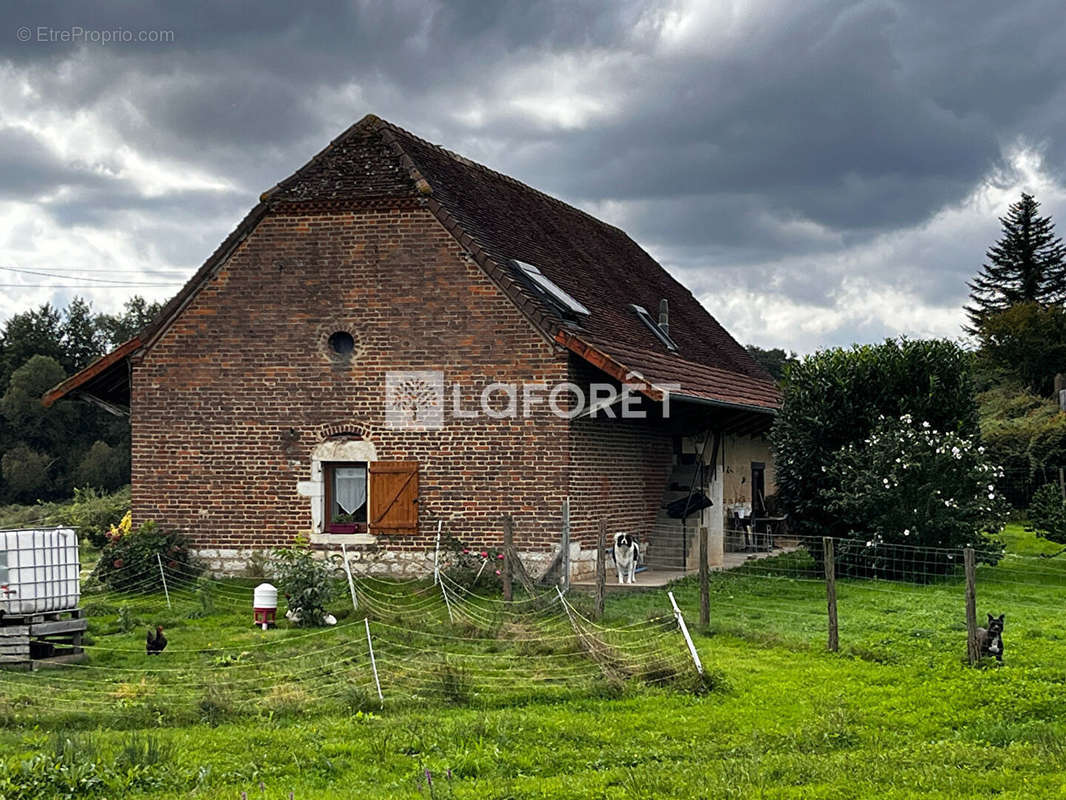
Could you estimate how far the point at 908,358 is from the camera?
20438mm

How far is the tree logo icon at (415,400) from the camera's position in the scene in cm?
1794

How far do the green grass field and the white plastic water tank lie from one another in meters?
0.84

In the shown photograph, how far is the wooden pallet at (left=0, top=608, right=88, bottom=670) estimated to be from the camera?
1241 cm

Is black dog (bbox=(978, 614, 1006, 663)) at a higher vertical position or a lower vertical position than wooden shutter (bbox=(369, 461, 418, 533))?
lower

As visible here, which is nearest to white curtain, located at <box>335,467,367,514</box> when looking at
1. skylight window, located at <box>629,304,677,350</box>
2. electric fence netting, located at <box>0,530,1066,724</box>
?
electric fence netting, located at <box>0,530,1066,724</box>

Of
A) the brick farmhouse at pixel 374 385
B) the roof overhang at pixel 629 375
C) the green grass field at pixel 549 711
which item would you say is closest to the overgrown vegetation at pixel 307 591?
the green grass field at pixel 549 711

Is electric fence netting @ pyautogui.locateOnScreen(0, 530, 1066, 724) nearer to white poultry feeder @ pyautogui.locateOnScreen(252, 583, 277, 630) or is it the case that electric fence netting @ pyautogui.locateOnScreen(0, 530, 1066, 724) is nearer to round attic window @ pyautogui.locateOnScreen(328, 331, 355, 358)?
white poultry feeder @ pyautogui.locateOnScreen(252, 583, 277, 630)

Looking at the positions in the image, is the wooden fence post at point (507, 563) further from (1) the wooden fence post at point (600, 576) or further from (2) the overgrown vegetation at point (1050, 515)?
(2) the overgrown vegetation at point (1050, 515)

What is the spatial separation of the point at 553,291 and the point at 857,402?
5908 millimetres

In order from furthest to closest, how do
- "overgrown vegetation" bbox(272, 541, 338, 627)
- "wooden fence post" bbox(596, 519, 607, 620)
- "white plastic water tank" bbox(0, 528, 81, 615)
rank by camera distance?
1. "overgrown vegetation" bbox(272, 541, 338, 627)
2. "wooden fence post" bbox(596, 519, 607, 620)
3. "white plastic water tank" bbox(0, 528, 81, 615)

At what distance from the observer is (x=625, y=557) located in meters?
17.8

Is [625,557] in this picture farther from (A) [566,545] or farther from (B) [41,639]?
(B) [41,639]

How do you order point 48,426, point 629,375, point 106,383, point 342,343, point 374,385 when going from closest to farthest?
point 629,375 < point 374,385 < point 342,343 < point 106,383 < point 48,426

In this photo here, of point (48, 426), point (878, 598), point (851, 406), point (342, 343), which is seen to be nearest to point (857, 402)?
point (851, 406)
